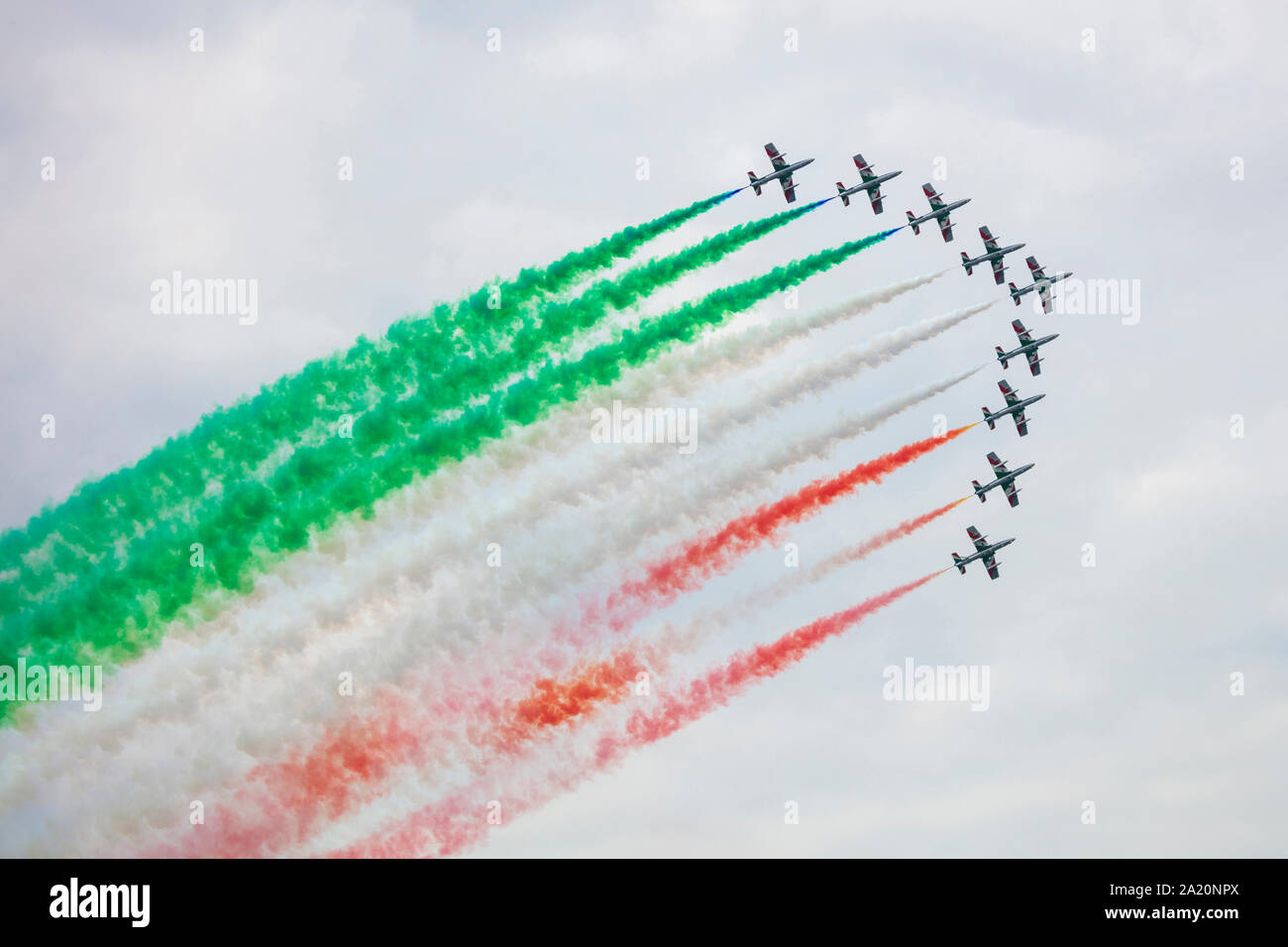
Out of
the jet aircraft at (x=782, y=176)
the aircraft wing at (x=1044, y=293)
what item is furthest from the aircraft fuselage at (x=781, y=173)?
the aircraft wing at (x=1044, y=293)

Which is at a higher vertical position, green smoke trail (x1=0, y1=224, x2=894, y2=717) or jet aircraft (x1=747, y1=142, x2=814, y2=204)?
jet aircraft (x1=747, y1=142, x2=814, y2=204)

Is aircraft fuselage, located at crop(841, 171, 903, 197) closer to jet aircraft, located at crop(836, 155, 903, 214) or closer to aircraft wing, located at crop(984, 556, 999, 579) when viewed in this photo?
jet aircraft, located at crop(836, 155, 903, 214)

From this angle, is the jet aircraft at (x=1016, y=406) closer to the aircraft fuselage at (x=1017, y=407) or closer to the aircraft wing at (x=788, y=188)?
the aircraft fuselage at (x=1017, y=407)

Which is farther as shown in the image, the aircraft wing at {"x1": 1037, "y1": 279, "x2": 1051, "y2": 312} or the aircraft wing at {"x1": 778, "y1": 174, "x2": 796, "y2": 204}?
the aircraft wing at {"x1": 1037, "y1": 279, "x2": 1051, "y2": 312}

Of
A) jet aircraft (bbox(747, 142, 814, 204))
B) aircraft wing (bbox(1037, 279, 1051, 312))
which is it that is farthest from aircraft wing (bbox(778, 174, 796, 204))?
aircraft wing (bbox(1037, 279, 1051, 312))

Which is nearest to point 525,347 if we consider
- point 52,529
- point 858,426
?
point 858,426
